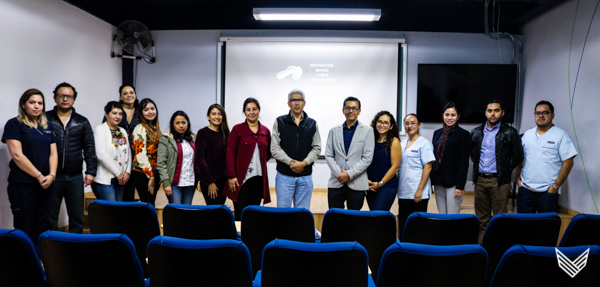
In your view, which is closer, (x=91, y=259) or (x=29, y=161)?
(x=91, y=259)

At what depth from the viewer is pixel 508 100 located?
5.29 meters

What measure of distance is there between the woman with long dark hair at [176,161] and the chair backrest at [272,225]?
4.58 ft

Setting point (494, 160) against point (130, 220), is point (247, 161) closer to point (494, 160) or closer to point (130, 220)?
point (130, 220)

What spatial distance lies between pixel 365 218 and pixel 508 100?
4543 mm

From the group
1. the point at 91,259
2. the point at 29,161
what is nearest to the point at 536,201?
the point at 91,259

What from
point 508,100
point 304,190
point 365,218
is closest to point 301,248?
point 365,218

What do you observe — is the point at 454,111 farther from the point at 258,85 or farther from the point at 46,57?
the point at 46,57

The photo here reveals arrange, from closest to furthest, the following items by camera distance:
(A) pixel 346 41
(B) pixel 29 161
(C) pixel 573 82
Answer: (B) pixel 29 161
(C) pixel 573 82
(A) pixel 346 41

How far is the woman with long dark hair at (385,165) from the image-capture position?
2986 mm

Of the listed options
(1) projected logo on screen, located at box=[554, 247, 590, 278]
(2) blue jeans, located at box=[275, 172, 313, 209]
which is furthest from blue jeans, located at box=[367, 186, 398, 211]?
(1) projected logo on screen, located at box=[554, 247, 590, 278]

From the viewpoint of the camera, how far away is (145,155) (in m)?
3.25

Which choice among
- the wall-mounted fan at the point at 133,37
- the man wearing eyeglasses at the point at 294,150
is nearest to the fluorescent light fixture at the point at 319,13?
the wall-mounted fan at the point at 133,37

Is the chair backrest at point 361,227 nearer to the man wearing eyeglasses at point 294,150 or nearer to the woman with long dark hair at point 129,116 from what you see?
the man wearing eyeglasses at point 294,150

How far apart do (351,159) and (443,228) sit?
116 centimetres
